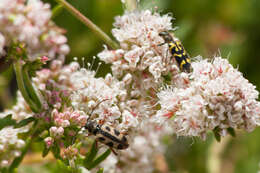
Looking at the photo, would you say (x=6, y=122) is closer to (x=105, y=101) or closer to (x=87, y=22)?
(x=105, y=101)

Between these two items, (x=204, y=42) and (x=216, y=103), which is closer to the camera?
(x=216, y=103)

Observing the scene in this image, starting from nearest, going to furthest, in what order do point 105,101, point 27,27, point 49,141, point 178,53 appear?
point 27,27, point 49,141, point 105,101, point 178,53

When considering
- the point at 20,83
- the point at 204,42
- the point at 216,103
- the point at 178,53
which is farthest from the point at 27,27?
the point at 204,42

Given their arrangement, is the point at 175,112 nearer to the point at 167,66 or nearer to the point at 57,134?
the point at 167,66

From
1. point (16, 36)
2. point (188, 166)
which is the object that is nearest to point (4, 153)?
point (16, 36)

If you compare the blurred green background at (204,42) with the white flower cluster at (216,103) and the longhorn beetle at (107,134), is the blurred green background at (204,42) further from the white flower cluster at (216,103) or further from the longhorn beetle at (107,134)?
the white flower cluster at (216,103)
